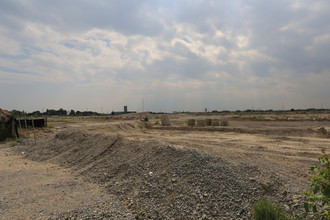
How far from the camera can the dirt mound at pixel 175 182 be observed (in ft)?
14.9

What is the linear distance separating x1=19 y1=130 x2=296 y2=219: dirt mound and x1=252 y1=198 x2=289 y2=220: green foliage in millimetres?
302

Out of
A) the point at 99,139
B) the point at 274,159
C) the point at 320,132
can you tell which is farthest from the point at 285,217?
the point at 320,132

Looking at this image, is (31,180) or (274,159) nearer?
(31,180)

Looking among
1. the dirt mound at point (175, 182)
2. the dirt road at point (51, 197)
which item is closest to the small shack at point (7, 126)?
the dirt road at point (51, 197)

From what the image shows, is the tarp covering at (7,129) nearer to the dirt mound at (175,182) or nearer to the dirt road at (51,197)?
the dirt road at (51,197)

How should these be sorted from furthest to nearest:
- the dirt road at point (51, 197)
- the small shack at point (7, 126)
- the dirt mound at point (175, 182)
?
the small shack at point (7, 126)
the dirt road at point (51, 197)
the dirt mound at point (175, 182)

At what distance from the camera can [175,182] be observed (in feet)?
18.0

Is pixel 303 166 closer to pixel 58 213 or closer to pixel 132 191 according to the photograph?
pixel 132 191

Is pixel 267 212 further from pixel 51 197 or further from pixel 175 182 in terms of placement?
pixel 51 197

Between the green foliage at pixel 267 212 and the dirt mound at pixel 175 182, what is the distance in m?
0.30

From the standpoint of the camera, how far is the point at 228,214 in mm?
4262

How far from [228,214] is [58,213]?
3381 millimetres

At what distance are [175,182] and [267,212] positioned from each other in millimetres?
2173

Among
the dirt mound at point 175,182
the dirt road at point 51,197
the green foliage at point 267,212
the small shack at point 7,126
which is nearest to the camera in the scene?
the green foliage at point 267,212
